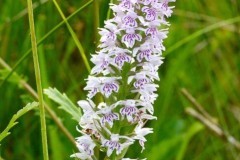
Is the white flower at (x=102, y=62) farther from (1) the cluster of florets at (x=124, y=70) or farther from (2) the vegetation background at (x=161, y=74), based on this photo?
(2) the vegetation background at (x=161, y=74)

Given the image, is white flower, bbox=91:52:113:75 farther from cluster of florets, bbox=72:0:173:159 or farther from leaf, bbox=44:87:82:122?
leaf, bbox=44:87:82:122

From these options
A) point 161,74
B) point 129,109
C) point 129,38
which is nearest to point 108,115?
point 129,109

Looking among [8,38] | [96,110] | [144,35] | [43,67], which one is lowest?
[96,110]

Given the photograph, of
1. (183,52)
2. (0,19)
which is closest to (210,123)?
(183,52)

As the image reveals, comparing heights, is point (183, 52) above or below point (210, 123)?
above

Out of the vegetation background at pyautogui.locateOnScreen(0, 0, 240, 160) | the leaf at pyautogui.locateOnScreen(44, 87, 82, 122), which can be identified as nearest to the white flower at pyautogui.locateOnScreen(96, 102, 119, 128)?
the leaf at pyautogui.locateOnScreen(44, 87, 82, 122)

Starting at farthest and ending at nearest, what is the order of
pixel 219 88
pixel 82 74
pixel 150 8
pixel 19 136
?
pixel 219 88 → pixel 82 74 → pixel 19 136 → pixel 150 8

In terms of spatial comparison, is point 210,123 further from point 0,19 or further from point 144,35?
point 144,35

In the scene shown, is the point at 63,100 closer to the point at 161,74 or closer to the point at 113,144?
the point at 113,144
